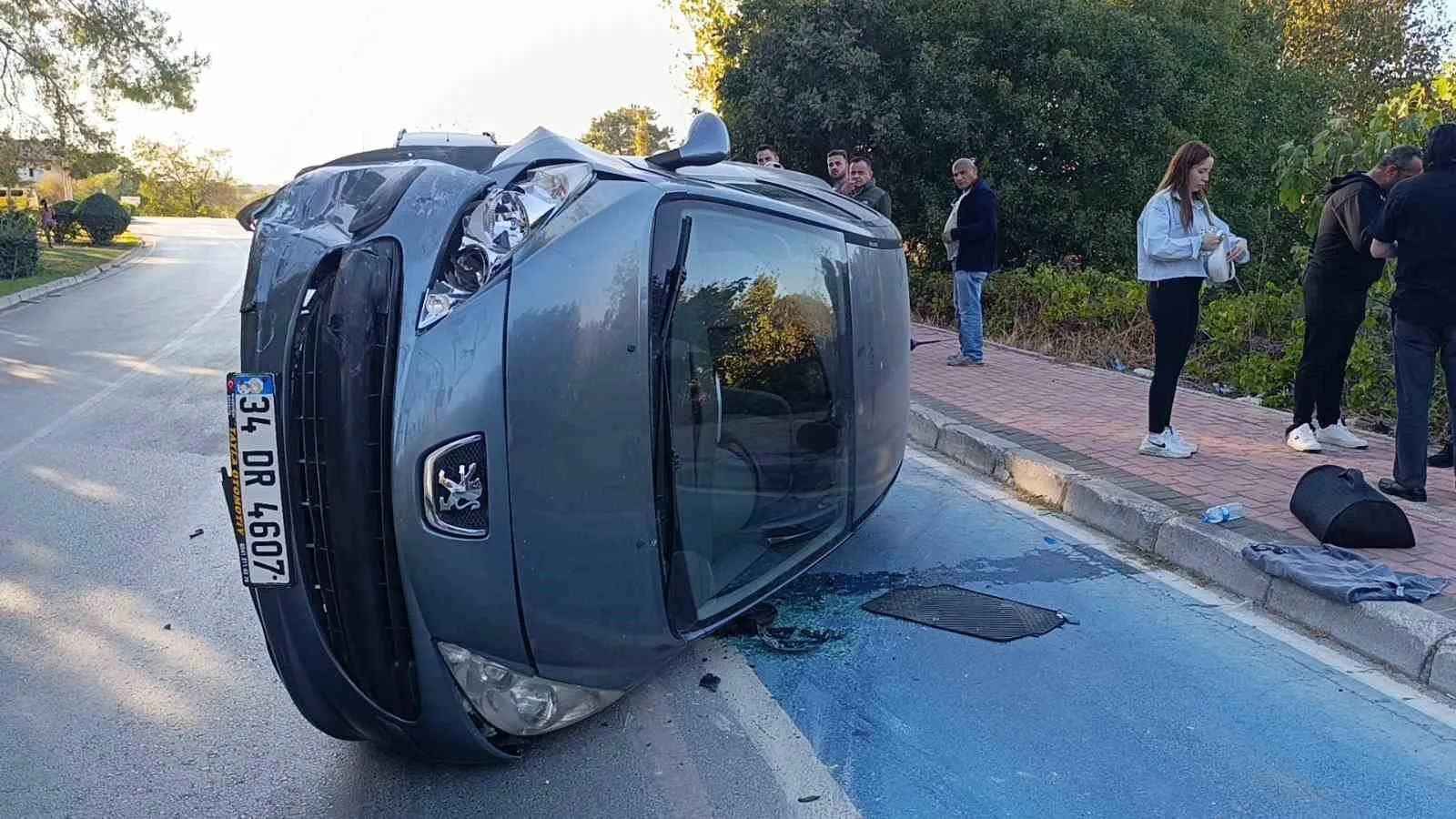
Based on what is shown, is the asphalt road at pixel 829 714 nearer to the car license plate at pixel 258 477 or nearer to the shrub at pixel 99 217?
the car license plate at pixel 258 477

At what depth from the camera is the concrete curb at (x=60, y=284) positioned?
17.5 m

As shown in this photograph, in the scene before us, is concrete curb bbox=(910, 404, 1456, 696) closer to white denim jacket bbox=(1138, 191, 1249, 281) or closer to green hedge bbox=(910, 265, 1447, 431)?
white denim jacket bbox=(1138, 191, 1249, 281)

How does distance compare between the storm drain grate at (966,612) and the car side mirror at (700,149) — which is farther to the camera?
the storm drain grate at (966,612)

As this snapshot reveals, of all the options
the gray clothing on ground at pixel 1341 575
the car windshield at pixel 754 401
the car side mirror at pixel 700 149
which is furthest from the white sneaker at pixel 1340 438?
the car side mirror at pixel 700 149

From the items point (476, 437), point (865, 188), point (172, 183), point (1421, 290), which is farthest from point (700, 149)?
point (172, 183)

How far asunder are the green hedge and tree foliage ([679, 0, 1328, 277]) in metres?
1.65

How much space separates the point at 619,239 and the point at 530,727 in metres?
1.39

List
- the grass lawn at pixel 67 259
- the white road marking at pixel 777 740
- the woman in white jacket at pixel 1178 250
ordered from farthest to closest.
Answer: the grass lawn at pixel 67 259 < the woman in white jacket at pixel 1178 250 < the white road marking at pixel 777 740

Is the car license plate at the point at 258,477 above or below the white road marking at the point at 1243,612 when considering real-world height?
above

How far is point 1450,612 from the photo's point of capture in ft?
12.4

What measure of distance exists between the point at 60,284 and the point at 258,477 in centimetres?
2233

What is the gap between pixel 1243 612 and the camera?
4227 mm

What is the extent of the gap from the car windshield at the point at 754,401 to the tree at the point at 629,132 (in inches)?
1948

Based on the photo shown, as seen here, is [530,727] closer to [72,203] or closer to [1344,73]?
[1344,73]
